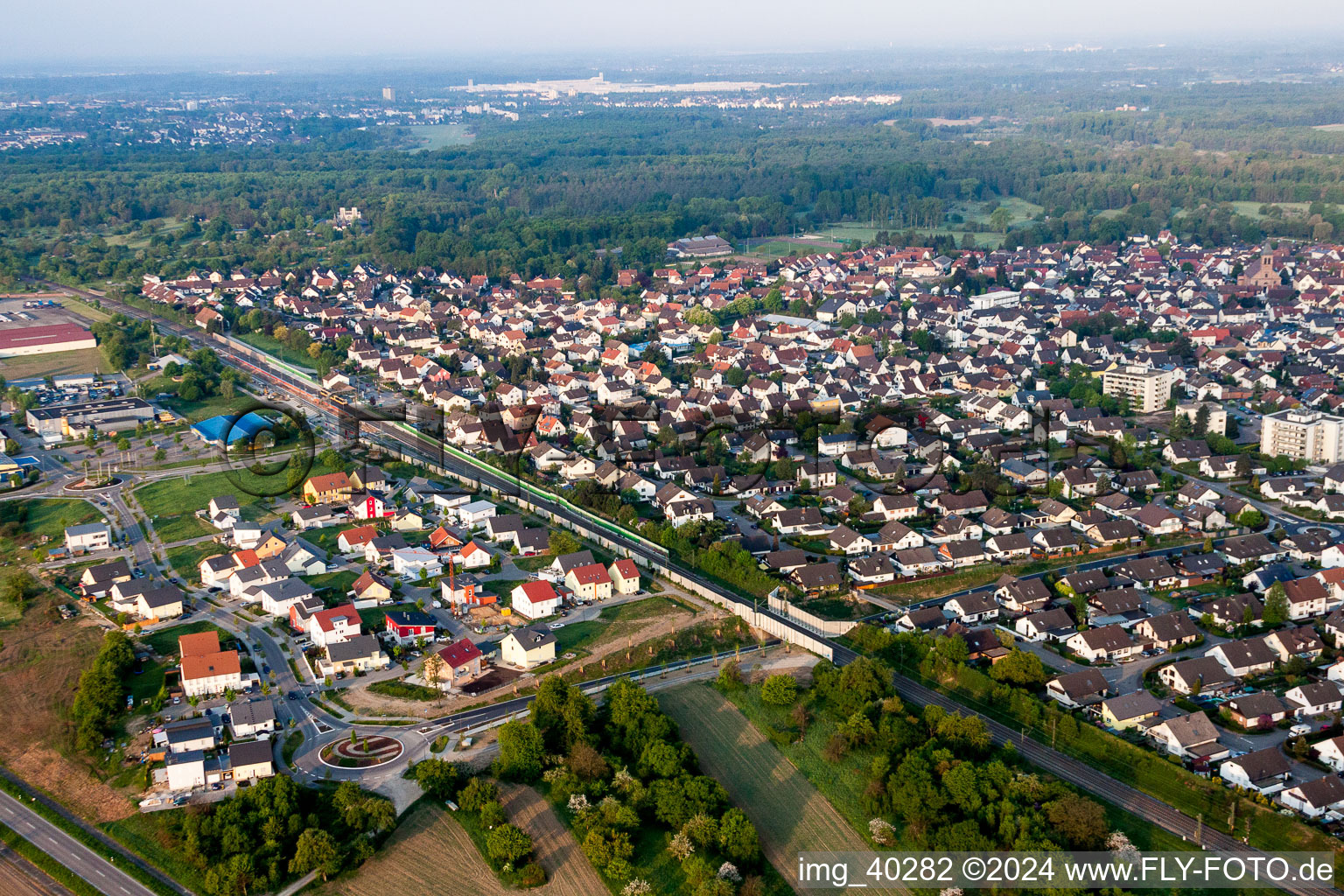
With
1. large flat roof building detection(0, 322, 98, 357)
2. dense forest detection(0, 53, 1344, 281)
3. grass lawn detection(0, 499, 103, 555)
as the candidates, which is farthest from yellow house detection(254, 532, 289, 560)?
dense forest detection(0, 53, 1344, 281)

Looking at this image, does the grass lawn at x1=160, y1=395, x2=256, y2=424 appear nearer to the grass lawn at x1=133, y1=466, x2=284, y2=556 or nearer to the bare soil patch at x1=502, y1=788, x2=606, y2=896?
the grass lawn at x1=133, y1=466, x2=284, y2=556

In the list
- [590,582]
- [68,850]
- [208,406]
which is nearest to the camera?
[68,850]

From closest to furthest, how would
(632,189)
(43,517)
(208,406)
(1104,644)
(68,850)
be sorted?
(68,850), (1104,644), (43,517), (208,406), (632,189)

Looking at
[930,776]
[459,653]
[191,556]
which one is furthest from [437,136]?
[930,776]

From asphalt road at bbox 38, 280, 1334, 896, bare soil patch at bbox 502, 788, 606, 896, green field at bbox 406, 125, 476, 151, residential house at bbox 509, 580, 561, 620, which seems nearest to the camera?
bare soil patch at bbox 502, 788, 606, 896

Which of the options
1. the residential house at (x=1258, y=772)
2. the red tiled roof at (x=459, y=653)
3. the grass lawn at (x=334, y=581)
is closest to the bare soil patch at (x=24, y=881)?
the red tiled roof at (x=459, y=653)

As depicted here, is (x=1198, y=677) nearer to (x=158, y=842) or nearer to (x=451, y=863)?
(x=451, y=863)
